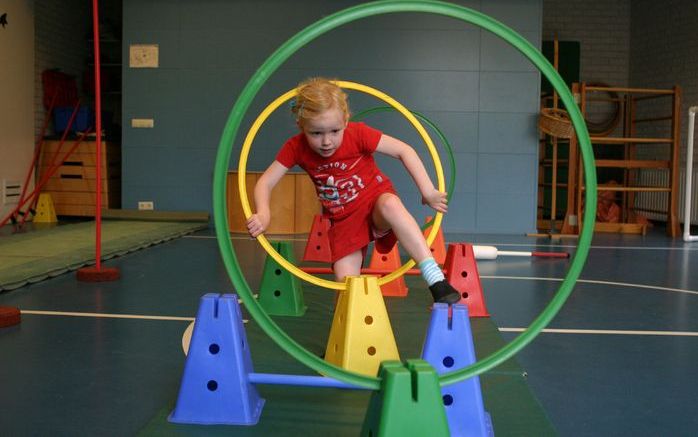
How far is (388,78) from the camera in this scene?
739 centimetres

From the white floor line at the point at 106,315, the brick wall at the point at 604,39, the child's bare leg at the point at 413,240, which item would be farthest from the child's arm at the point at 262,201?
the brick wall at the point at 604,39

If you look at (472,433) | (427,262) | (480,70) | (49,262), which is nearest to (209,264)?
(49,262)

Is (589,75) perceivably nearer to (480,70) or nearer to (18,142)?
(480,70)

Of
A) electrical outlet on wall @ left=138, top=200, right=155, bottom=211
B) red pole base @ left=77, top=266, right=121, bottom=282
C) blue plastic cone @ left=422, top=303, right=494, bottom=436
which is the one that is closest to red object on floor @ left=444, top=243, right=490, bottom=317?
blue plastic cone @ left=422, top=303, right=494, bottom=436

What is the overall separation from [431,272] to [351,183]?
24.6 inches

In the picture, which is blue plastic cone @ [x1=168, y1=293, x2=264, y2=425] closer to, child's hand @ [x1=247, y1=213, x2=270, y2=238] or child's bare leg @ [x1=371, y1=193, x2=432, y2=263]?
child's hand @ [x1=247, y1=213, x2=270, y2=238]

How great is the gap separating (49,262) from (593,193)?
3.60 m

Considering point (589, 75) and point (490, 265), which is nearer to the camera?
point (490, 265)

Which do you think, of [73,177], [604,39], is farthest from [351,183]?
[604,39]

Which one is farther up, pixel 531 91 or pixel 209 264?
pixel 531 91

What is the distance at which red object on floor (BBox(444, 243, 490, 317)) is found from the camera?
3164mm

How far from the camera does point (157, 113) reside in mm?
7633

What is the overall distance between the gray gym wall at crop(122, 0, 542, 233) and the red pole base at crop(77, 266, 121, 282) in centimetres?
357

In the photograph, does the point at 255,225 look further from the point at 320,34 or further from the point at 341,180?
the point at 320,34
